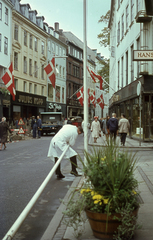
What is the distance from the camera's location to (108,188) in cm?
429

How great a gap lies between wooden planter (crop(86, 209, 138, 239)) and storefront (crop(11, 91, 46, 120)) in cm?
3773

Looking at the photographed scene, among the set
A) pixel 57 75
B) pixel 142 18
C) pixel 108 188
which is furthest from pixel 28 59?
pixel 108 188

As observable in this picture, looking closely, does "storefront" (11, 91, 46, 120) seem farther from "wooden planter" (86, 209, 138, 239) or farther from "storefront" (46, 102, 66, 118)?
"wooden planter" (86, 209, 138, 239)

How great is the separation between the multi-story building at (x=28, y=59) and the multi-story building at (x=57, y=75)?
7.81 ft

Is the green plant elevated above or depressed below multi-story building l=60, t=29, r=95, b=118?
below

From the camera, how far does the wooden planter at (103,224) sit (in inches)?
164

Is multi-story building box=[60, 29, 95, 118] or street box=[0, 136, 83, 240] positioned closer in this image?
street box=[0, 136, 83, 240]

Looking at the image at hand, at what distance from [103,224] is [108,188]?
42 centimetres

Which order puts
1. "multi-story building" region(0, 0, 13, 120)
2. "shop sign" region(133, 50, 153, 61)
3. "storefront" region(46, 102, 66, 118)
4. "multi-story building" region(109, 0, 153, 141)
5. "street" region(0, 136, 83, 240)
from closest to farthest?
"street" region(0, 136, 83, 240)
"shop sign" region(133, 50, 153, 61)
"multi-story building" region(109, 0, 153, 141)
"multi-story building" region(0, 0, 13, 120)
"storefront" region(46, 102, 66, 118)

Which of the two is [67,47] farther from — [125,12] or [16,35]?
[125,12]

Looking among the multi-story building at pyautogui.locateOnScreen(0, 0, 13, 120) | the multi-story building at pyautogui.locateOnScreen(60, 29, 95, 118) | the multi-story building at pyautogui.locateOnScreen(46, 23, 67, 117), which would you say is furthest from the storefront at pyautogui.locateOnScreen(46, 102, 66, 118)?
the multi-story building at pyautogui.locateOnScreen(0, 0, 13, 120)

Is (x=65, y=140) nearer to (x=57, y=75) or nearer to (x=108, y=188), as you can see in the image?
(x=108, y=188)

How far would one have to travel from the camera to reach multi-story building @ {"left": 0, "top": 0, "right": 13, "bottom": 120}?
124ft

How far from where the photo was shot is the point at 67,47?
67.5 m
